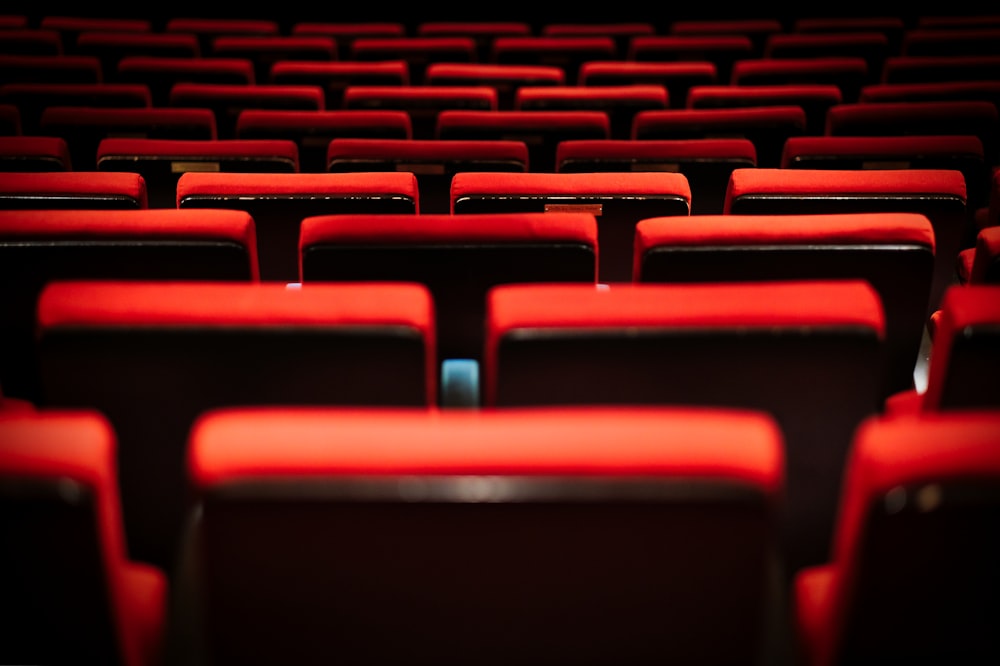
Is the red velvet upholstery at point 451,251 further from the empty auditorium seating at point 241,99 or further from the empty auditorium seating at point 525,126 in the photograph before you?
the empty auditorium seating at point 241,99

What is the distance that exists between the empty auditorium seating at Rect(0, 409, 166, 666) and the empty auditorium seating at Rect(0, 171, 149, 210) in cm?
37

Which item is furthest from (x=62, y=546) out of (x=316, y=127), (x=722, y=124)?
(x=722, y=124)

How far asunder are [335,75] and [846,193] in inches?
34.1

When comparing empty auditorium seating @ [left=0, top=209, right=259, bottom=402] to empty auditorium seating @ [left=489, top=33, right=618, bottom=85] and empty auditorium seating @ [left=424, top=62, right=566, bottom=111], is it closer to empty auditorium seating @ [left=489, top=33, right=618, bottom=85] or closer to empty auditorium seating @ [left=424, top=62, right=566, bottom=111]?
empty auditorium seating @ [left=424, top=62, right=566, bottom=111]

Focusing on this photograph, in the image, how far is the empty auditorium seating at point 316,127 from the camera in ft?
3.16

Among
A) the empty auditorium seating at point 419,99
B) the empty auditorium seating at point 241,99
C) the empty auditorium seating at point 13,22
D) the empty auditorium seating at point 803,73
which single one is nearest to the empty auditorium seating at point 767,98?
the empty auditorium seating at point 803,73

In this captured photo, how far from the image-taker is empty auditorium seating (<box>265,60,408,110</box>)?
131 centimetres

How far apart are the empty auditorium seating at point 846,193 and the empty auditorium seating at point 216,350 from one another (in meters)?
0.33

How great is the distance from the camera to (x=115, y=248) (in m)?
0.51

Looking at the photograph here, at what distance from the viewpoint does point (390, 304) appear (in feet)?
1.28

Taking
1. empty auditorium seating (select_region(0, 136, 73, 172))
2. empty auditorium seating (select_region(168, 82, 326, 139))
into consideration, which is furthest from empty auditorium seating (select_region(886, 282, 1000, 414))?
empty auditorium seating (select_region(168, 82, 326, 139))

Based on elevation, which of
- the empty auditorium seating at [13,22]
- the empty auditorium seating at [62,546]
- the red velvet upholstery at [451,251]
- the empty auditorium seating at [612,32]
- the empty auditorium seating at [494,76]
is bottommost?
the empty auditorium seating at [62,546]

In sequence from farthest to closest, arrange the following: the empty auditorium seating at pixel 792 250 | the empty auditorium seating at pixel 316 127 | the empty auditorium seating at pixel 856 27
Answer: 1. the empty auditorium seating at pixel 856 27
2. the empty auditorium seating at pixel 316 127
3. the empty auditorium seating at pixel 792 250

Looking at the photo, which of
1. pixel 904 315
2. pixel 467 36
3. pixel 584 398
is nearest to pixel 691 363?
pixel 584 398
